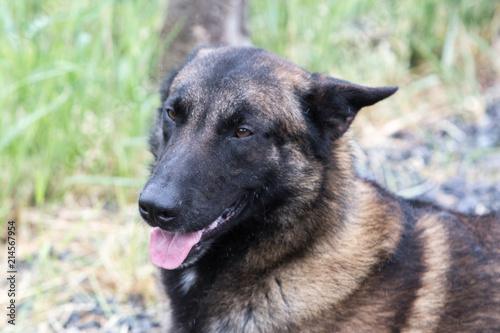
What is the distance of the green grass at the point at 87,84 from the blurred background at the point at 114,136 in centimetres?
1

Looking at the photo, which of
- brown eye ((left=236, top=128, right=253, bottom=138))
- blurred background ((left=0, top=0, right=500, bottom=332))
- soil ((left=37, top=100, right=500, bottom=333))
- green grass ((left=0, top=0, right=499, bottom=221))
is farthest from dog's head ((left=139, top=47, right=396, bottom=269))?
green grass ((left=0, top=0, right=499, bottom=221))

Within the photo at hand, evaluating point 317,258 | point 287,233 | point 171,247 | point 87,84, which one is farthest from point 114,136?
point 317,258

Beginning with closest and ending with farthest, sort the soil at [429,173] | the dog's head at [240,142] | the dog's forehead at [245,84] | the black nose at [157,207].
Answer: the black nose at [157,207], the dog's head at [240,142], the dog's forehead at [245,84], the soil at [429,173]

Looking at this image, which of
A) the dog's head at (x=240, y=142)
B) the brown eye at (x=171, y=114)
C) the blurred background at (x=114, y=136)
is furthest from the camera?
the blurred background at (x=114, y=136)

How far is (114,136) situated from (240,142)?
2.62 meters

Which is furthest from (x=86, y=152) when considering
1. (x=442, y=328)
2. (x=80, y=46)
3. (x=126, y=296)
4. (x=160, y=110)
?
(x=442, y=328)

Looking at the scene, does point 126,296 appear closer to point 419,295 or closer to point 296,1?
point 419,295

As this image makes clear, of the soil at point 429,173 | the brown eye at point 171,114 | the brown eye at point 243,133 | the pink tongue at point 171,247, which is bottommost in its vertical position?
the soil at point 429,173

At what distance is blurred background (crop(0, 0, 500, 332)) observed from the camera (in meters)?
3.87

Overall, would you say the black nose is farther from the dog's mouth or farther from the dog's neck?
the dog's neck

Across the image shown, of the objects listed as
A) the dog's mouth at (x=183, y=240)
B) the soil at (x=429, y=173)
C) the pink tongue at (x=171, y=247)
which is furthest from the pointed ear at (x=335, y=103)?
the soil at (x=429, y=173)

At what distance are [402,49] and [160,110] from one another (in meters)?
4.73

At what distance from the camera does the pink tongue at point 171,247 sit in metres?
2.58

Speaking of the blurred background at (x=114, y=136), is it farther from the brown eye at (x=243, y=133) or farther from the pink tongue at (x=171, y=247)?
the brown eye at (x=243, y=133)
